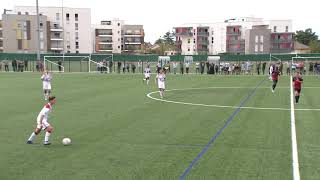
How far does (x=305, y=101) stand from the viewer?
2498 centimetres

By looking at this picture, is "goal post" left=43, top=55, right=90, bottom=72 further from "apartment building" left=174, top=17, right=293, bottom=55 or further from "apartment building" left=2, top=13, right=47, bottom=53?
"apartment building" left=174, top=17, right=293, bottom=55

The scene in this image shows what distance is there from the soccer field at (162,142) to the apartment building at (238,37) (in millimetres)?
112472

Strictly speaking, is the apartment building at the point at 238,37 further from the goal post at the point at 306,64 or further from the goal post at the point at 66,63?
the goal post at the point at 66,63

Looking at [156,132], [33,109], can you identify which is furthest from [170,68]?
[156,132]

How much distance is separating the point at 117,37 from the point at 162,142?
446ft

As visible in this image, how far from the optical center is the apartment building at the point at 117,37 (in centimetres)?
14412

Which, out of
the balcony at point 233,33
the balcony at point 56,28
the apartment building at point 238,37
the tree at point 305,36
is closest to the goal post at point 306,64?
the apartment building at point 238,37

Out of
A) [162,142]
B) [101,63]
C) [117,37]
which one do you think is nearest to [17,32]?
[117,37]

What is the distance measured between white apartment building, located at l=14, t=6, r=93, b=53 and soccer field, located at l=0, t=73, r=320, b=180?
332ft

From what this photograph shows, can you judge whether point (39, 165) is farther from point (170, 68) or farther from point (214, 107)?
point (170, 68)

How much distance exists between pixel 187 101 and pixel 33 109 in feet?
28.5

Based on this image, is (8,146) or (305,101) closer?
(8,146)

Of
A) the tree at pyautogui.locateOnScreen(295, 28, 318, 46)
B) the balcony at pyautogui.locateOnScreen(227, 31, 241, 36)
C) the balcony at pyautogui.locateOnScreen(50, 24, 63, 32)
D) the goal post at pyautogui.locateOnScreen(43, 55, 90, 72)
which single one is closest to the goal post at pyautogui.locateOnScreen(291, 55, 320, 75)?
the goal post at pyautogui.locateOnScreen(43, 55, 90, 72)

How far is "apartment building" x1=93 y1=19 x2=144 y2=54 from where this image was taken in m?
144
